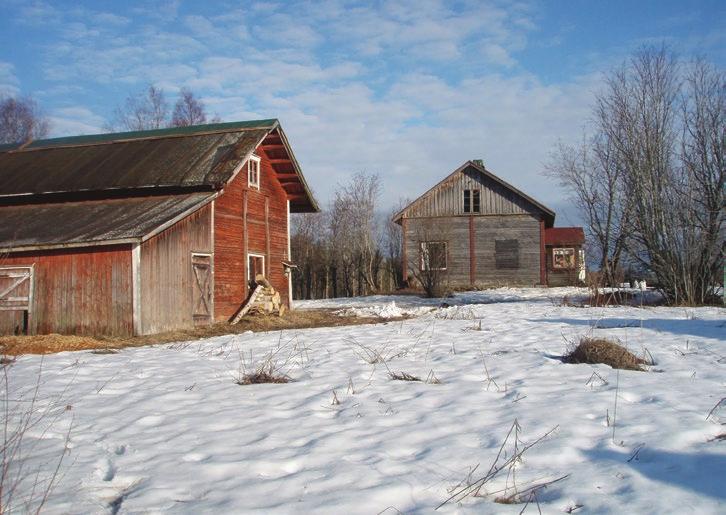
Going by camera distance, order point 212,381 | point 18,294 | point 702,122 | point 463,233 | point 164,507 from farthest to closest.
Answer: point 463,233
point 702,122
point 18,294
point 212,381
point 164,507

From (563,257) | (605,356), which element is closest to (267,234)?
(605,356)

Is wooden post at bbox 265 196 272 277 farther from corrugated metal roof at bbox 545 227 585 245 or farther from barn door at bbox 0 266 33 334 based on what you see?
corrugated metal roof at bbox 545 227 585 245

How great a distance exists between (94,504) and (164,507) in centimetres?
42

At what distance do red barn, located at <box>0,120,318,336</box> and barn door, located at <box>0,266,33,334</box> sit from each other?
0.08ft

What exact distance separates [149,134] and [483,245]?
16993mm

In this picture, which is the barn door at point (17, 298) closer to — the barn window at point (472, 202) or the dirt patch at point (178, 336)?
the dirt patch at point (178, 336)

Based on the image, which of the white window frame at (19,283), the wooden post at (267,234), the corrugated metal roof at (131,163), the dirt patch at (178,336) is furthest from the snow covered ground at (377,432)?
the wooden post at (267,234)

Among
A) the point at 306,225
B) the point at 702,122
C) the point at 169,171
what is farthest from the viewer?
the point at 306,225

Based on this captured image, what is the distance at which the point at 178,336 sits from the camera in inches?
486

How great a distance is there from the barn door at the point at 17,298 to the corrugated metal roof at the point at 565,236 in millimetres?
28284

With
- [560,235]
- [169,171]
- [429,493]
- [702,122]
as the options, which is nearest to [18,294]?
[169,171]

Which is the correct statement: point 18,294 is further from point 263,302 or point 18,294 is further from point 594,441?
point 594,441

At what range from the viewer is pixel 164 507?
304 centimetres

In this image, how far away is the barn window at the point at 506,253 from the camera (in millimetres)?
28547
